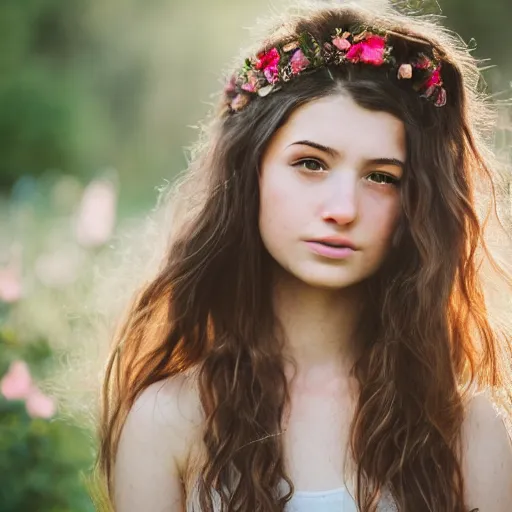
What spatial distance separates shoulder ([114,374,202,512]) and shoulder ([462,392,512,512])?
53 centimetres

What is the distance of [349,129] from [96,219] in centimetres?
162

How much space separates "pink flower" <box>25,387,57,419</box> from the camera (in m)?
3.08

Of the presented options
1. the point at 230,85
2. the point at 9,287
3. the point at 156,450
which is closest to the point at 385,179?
the point at 230,85

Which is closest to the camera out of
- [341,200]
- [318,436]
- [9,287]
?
[341,200]

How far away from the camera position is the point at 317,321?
2.22 m

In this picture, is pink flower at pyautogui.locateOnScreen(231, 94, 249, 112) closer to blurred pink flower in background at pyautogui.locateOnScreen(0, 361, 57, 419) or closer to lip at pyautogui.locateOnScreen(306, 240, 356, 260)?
lip at pyautogui.locateOnScreen(306, 240, 356, 260)

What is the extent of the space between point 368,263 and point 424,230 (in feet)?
0.48

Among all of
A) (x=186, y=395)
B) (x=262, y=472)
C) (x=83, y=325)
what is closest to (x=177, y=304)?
(x=186, y=395)

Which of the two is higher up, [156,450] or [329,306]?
[329,306]

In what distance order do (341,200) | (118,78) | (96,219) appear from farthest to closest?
(118,78) → (96,219) → (341,200)

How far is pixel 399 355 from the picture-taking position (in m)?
2.24

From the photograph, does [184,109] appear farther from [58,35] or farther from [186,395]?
[186,395]

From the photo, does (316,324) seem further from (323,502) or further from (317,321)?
(323,502)

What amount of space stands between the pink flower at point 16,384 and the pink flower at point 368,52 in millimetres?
1434
